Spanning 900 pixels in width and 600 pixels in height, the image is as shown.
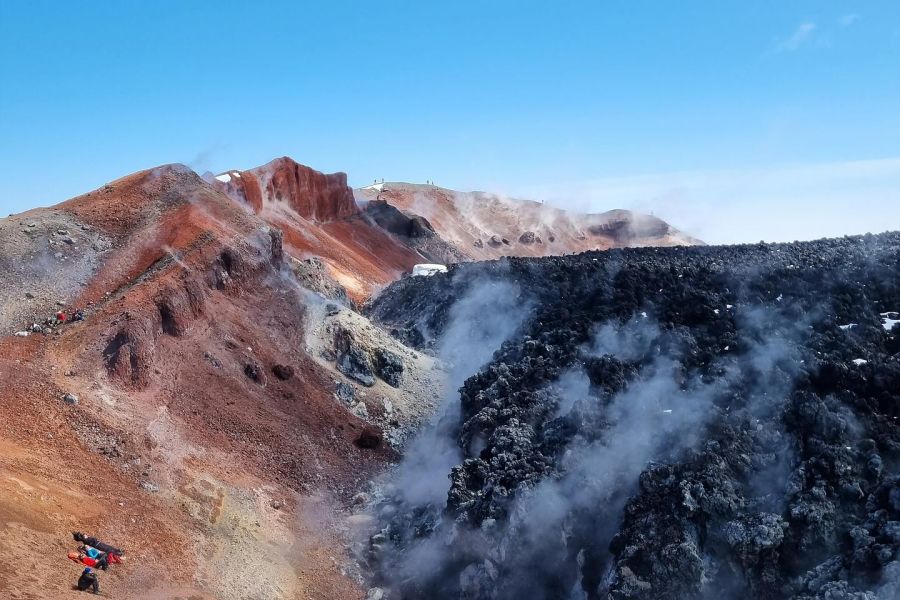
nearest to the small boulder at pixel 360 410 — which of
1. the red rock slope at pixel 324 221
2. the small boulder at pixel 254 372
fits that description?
the small boulder at pixel 254 372

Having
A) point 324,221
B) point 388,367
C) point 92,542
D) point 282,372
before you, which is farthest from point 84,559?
point 324,221

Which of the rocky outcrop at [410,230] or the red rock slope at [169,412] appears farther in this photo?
the rocky outcrop at [410,230]

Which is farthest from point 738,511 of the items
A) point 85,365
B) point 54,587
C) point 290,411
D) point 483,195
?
point 483,195

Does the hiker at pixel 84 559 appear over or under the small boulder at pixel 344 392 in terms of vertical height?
under

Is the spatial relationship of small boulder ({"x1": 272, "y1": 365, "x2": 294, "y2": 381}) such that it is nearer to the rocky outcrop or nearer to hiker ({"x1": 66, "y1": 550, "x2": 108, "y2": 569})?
hiker ({"x1": 66, "y1": 550, "x2": 108, "y2": 569})

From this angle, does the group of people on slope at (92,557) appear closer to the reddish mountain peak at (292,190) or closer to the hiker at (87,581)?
the hiker at (87,581)

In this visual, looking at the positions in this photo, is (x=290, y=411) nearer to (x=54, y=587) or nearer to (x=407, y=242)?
(x=54, y=587)

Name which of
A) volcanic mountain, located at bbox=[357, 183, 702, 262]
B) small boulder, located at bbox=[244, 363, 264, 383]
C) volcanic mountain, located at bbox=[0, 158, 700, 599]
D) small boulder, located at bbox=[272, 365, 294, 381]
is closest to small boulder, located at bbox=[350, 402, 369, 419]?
volcanic mountain, located at bbox=[0, 158, 700, 599]
